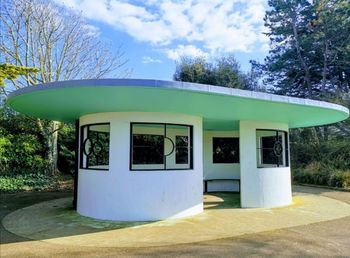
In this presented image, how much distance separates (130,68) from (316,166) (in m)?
10.2

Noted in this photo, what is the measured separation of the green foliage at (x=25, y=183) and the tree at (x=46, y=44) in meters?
0.81

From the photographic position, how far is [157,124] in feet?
22.3

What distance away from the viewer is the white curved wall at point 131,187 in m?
6.52

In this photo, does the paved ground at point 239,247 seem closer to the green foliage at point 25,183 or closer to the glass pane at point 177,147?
the glass pane at point 177,147

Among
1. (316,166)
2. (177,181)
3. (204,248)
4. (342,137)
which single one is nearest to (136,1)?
(177,181)

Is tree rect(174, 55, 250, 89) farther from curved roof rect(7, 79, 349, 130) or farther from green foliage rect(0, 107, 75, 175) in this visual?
curved roof rect(7, 79, 349, 130)

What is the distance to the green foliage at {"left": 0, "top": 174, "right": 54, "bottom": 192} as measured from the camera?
1167 centimetres

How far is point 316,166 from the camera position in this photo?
45.7 feet

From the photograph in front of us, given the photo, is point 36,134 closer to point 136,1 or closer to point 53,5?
point 53,5

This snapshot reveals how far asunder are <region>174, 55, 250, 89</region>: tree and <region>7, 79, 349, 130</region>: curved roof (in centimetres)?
1177

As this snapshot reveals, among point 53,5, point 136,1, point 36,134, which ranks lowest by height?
point 36,134

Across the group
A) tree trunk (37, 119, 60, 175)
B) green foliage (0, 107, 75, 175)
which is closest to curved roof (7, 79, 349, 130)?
green foliage (0, 107, 75, 175)

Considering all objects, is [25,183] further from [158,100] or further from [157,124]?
[158,100]

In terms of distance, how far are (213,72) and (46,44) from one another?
979 centimetres
